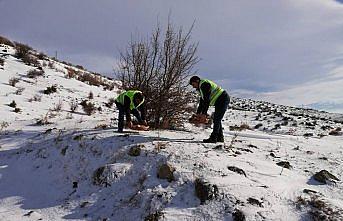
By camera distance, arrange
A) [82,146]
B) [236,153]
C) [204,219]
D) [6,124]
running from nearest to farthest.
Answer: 1. [204,219]
2. [236,153]
3. [82,146]
4. [6,124]

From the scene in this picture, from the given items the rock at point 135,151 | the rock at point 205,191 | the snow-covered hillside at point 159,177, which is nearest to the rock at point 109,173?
the snow-covered hillside at point 159,177

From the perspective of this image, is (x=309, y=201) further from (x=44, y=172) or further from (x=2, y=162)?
(x=2, y=162)

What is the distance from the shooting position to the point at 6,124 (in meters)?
10.4

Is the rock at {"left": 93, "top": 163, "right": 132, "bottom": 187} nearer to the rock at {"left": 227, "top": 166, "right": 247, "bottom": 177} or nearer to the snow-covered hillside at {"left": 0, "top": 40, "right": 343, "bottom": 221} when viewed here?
the snow-covered hillside at {"left": 0, "top": 40, "right": 343, "bottom": 221}

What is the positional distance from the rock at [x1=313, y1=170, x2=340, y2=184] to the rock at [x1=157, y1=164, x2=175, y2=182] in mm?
2482

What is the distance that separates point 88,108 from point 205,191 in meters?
11.0

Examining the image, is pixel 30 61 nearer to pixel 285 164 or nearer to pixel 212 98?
pixel 212 98

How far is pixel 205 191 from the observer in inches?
199

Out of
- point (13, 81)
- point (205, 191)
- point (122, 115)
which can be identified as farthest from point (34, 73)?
point (205, 191)

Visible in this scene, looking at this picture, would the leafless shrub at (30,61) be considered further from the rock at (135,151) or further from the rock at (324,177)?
the rock at (324,177)

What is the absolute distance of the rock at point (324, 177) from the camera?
224 inches

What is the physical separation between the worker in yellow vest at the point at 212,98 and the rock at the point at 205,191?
2.10 meters

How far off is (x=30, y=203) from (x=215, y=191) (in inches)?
127

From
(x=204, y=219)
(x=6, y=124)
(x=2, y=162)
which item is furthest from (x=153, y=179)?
(x=6, y=124)
